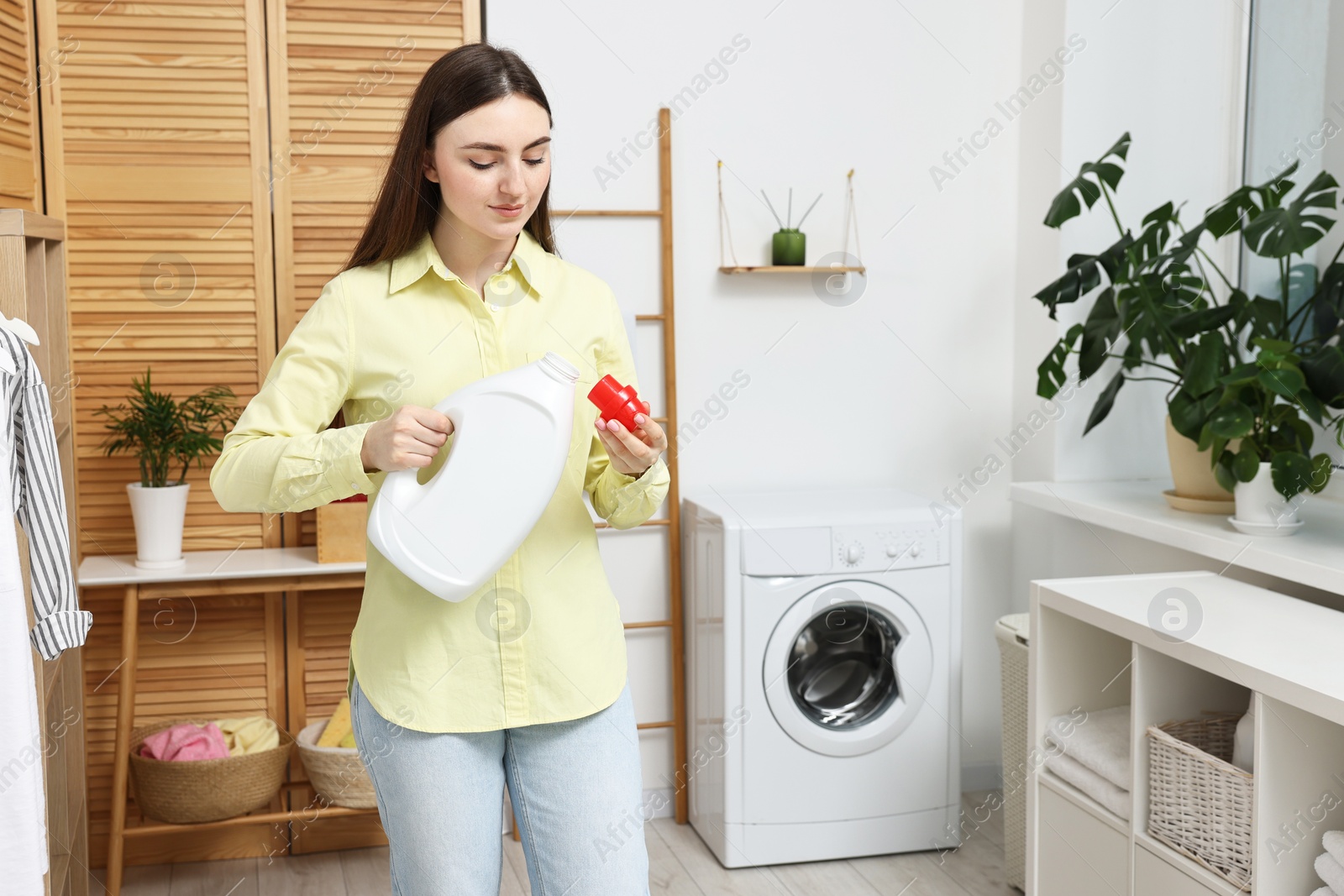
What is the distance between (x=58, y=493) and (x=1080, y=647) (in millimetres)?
1780

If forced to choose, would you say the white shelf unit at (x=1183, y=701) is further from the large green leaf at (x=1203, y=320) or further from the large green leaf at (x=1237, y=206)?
the large green leaf at (x=1237, y=206)

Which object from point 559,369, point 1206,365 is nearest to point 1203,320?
point 1206,365

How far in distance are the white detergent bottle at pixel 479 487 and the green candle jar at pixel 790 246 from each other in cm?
169

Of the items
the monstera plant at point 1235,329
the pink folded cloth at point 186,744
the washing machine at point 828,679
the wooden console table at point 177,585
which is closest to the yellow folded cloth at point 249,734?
the pink folded cloth at point 186,744

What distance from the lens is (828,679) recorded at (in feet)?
8.87

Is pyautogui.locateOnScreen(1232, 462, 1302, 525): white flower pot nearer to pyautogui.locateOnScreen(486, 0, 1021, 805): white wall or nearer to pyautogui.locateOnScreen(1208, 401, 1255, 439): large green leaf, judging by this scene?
pyautogui.locateOnScreen(1208, 401, 1255, 439): large green leaf

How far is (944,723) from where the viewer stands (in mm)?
2719

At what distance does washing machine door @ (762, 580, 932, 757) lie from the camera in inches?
103

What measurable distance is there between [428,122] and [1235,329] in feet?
6.17

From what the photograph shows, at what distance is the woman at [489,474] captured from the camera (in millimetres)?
1240

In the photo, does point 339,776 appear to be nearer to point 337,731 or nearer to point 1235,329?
point 337,731

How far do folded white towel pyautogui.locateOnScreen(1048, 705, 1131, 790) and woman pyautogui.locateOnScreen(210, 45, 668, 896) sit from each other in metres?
1.02

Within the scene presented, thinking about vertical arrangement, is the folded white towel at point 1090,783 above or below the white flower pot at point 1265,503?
below

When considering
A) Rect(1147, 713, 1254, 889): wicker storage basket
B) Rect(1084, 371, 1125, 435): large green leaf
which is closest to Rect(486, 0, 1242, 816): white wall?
Rect(1084, 371, 1125, 435): large green leaf
